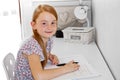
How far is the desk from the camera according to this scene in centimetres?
122

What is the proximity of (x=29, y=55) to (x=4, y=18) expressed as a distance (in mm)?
1641

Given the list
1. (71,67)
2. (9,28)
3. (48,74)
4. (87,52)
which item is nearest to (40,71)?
(48,74)

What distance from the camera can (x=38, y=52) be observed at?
1152 millimetres

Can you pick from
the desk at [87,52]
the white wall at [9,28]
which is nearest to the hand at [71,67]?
the desk at [87,52]

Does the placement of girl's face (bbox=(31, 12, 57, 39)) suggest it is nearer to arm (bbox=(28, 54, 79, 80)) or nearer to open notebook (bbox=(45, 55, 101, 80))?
arm (bbox=(28, 54, 79, 80))

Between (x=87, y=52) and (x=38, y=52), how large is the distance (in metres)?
0.57

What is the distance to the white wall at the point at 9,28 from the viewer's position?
2605mm

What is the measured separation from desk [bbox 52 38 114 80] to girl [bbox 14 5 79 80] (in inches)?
6.0

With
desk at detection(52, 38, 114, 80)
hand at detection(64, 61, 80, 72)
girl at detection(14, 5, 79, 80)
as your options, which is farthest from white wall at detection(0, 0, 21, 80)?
hand at detection(64, 61, 80, 72)

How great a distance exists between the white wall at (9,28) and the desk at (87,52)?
2.62ft

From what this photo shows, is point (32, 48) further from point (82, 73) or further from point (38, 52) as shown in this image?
point (82, 73)

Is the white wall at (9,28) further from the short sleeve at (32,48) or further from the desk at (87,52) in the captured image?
the short sleeve at (32,48)

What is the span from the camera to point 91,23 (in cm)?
229

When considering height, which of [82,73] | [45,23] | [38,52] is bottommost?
[82,73]
